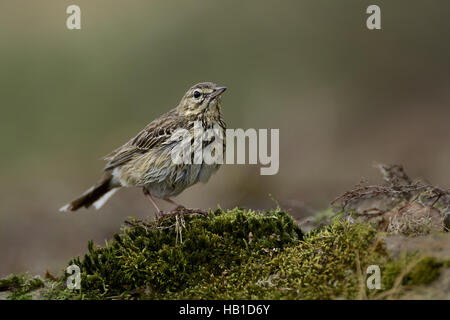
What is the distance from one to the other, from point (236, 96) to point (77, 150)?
4856 millimetres

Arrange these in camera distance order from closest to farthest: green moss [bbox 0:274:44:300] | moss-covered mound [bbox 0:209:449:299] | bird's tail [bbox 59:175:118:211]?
moss-covered mound [bbox 0:209:449:299], green moss [bbox 0:274:44:300], bird's tail [bbox 59:175:118:211]

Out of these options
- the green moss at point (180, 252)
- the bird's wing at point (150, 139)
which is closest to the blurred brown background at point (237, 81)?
the bird's wing at point (150, 139)

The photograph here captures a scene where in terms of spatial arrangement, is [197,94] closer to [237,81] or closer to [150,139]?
[150,139]

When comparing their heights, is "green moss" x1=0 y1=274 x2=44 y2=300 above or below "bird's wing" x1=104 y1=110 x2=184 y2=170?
below

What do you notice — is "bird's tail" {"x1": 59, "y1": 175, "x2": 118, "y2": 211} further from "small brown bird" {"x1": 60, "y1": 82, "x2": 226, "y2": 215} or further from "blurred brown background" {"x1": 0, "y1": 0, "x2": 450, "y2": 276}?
"blurred brown background" {"x1": 0, "y1": 0, "x2": 450, "y2": 276}

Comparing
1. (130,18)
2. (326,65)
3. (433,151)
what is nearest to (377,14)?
(326,65)

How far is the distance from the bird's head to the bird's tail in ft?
4.79

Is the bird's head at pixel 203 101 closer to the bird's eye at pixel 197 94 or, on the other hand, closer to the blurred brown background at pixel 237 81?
the bird's eye at pixel 197 94

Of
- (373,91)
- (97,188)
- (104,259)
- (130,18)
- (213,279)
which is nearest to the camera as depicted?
(213,279)

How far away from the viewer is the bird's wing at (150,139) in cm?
610

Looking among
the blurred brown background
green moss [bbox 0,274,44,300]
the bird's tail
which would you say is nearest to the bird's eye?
the bird's tail

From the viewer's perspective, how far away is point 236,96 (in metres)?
15.9

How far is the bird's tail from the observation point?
6.87 metres
